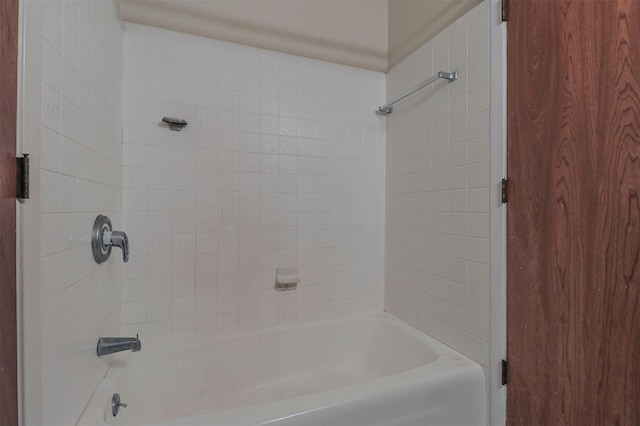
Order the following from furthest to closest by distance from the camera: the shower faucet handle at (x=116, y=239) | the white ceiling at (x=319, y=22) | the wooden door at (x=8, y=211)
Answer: the white ceiling at (x=319, y=22)
the shower faucet handle at (x=116, y=239)
the wooden door at (x=8, y=211)

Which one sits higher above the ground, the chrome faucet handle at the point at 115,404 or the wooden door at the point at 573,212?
the wooden door at the point at 573,212

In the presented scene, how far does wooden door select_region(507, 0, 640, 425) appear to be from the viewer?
0.89m

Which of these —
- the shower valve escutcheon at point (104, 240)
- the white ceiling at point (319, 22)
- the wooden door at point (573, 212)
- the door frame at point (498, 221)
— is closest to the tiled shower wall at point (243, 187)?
the white ceiling at point (319, 22)

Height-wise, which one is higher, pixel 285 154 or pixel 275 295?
pixel 285 154

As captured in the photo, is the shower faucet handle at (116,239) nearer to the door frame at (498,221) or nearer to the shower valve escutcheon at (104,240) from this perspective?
the shower valve escutcheon at (104,240)

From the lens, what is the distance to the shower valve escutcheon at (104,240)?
1.15 metres

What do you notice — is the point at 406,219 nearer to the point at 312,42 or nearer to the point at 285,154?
the point at 285,154

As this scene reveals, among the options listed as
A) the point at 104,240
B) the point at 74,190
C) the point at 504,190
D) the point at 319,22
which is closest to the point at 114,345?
the point at 104,240

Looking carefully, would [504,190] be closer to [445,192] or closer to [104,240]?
[445,192]

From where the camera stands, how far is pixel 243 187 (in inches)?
69.2

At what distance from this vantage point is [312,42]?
73.2 inches

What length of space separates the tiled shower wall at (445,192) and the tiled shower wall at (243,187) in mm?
216

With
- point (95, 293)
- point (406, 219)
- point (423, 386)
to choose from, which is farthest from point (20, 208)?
point (406, 219)

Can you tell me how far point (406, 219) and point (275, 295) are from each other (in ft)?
3.04
